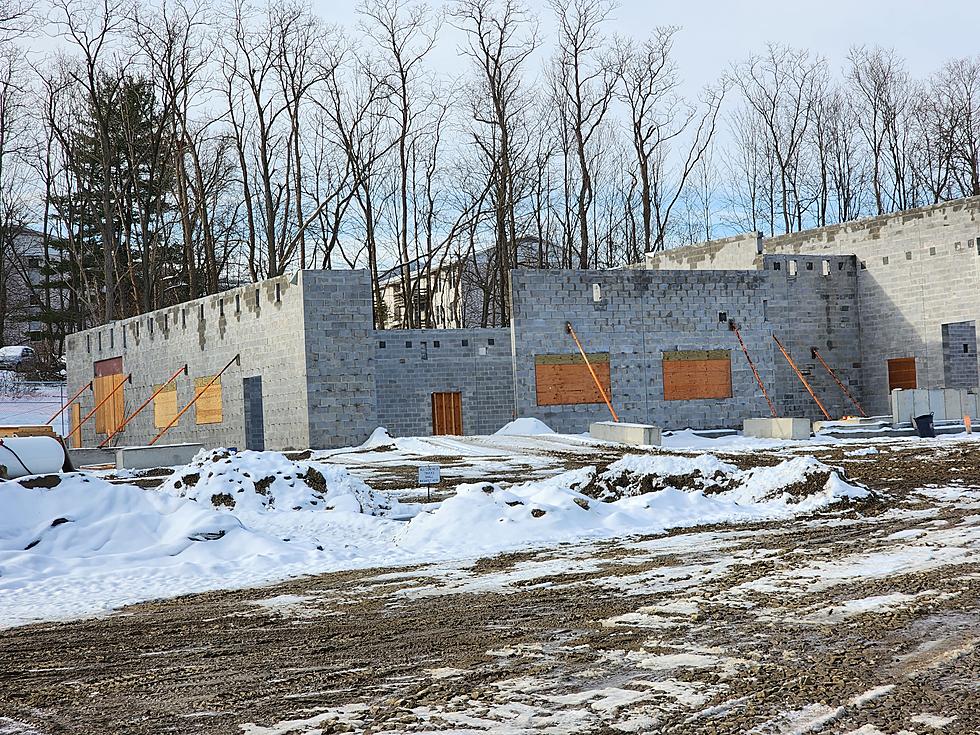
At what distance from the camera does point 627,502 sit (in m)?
14.1

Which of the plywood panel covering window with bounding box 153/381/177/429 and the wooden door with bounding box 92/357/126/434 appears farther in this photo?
the wooden door with bounding box 92/357/126/434

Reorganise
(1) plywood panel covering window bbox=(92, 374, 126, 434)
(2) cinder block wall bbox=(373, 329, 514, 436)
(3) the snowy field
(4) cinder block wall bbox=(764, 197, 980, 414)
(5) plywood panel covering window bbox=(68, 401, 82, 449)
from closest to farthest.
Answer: (3) the snowy field
(2) cinder block wall bbox=(373, 329, 514, 436)
(4) cinder block wall bbox=(764, 197, 980, 414)
(1) plywood panel covering window bbox=(92, 374, 126, 434)
(5) plywood panel covering window bbox=(68, 401, 82, 449)

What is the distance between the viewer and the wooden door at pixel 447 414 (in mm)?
30109

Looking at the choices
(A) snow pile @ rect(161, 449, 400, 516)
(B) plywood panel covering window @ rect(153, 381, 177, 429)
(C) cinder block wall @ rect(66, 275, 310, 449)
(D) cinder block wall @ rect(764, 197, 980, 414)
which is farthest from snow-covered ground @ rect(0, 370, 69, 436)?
(D) cinder block wall @ rect(764, 197, 980, 414)

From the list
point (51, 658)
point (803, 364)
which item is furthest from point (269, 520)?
point (803, 364)

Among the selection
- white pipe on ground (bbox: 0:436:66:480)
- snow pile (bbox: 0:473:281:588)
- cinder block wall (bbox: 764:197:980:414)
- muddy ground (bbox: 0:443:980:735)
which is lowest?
muddy ground (bbox: 0:443:980:735)

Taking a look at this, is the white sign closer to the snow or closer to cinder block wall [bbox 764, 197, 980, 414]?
the snow

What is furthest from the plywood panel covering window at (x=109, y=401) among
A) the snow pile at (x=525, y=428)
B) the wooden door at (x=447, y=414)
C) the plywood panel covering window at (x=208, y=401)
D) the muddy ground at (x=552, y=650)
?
the muddy ground at (x=552, y=650)

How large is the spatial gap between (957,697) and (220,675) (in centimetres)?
397

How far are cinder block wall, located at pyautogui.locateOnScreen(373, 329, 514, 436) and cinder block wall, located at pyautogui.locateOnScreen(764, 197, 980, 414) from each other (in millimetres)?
12261

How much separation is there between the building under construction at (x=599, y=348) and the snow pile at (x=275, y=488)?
11744mm

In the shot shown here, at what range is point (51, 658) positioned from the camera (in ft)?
22.9

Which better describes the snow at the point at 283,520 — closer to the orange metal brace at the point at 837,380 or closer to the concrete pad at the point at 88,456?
the concrete pad at the point at 88,456

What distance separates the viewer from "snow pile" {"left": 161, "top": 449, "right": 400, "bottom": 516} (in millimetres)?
14422
